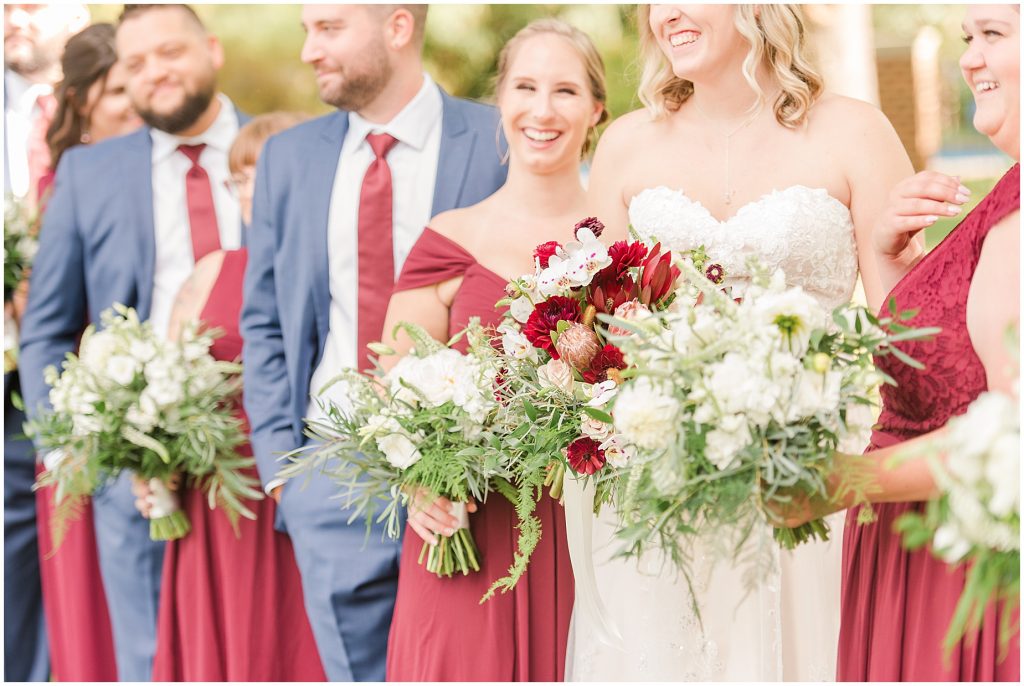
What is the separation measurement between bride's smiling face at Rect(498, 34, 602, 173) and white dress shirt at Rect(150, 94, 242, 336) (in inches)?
53.9

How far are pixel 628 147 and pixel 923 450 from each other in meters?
1.97

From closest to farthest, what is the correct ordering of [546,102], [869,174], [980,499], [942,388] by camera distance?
[980,499]
[942,388]
[869,174]
[546,102]

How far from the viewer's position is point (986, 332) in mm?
2133

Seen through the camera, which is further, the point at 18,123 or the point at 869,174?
the point at 18,123

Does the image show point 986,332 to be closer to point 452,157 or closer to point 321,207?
point 452,157

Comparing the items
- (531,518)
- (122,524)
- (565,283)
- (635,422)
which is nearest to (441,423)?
(531,518)

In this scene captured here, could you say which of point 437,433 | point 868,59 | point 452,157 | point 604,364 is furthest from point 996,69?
point 452,157

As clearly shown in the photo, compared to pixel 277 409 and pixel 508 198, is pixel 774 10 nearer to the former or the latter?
pixel 508 198

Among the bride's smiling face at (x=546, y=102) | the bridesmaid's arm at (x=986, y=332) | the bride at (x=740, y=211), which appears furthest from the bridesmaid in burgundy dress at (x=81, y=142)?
the bridesmaid's arm at (x=986, y=332)

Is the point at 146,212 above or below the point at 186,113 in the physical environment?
below

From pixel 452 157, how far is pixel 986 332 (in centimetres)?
219

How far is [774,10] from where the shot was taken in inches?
124

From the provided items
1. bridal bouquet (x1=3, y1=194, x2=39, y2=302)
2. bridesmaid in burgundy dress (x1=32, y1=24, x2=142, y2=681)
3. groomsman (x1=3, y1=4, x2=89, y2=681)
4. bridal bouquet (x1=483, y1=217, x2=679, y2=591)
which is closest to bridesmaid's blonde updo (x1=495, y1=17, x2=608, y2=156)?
bridal bouquet (x1=483, y1=217, x2=679, y2=591)

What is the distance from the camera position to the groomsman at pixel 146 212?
4.20 m
